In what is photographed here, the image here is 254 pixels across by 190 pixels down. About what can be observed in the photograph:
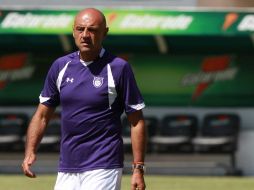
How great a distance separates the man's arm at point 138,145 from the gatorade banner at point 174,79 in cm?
1410

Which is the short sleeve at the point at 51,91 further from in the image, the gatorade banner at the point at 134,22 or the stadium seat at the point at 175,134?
the stadium seat at the point at 175,134

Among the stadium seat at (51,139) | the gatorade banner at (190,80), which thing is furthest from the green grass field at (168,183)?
the gatorade banner at (190,80)

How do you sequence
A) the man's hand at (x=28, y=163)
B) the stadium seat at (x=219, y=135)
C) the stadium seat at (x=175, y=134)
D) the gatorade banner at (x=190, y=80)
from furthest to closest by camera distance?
1. the gatorade banner at (x=190, y=80)
2. the stadium seat at (x=175, y=134)
3. the stadium seat at (x=219, y=135)
4. the man's hand at (x=28, y=163)

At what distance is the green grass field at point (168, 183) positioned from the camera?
1534 centimetres

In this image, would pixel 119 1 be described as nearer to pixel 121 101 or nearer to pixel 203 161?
pixel 203 161

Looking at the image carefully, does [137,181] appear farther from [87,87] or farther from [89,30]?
[89,30]

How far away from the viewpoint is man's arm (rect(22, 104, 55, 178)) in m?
6.21

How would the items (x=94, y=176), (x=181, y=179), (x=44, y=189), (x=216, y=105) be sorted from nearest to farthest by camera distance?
1. (x=94, y=176)
2. (x=44, y=189)
3. (x=181, y=179)
4. (x=216, y=105)

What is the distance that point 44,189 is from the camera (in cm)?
1480

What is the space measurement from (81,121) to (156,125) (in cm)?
1350

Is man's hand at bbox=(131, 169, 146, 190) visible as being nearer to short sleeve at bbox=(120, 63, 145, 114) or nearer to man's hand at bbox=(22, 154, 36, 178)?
short sleeve at bbox=(120, 63, 145, 114)

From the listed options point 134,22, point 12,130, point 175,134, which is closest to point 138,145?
point 134,22

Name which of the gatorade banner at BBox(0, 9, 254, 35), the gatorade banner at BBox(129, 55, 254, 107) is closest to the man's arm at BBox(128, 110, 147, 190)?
the gatorade banner at BBox(0, 9, 254, 35)

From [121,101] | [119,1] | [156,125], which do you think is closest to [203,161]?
[156,125]
